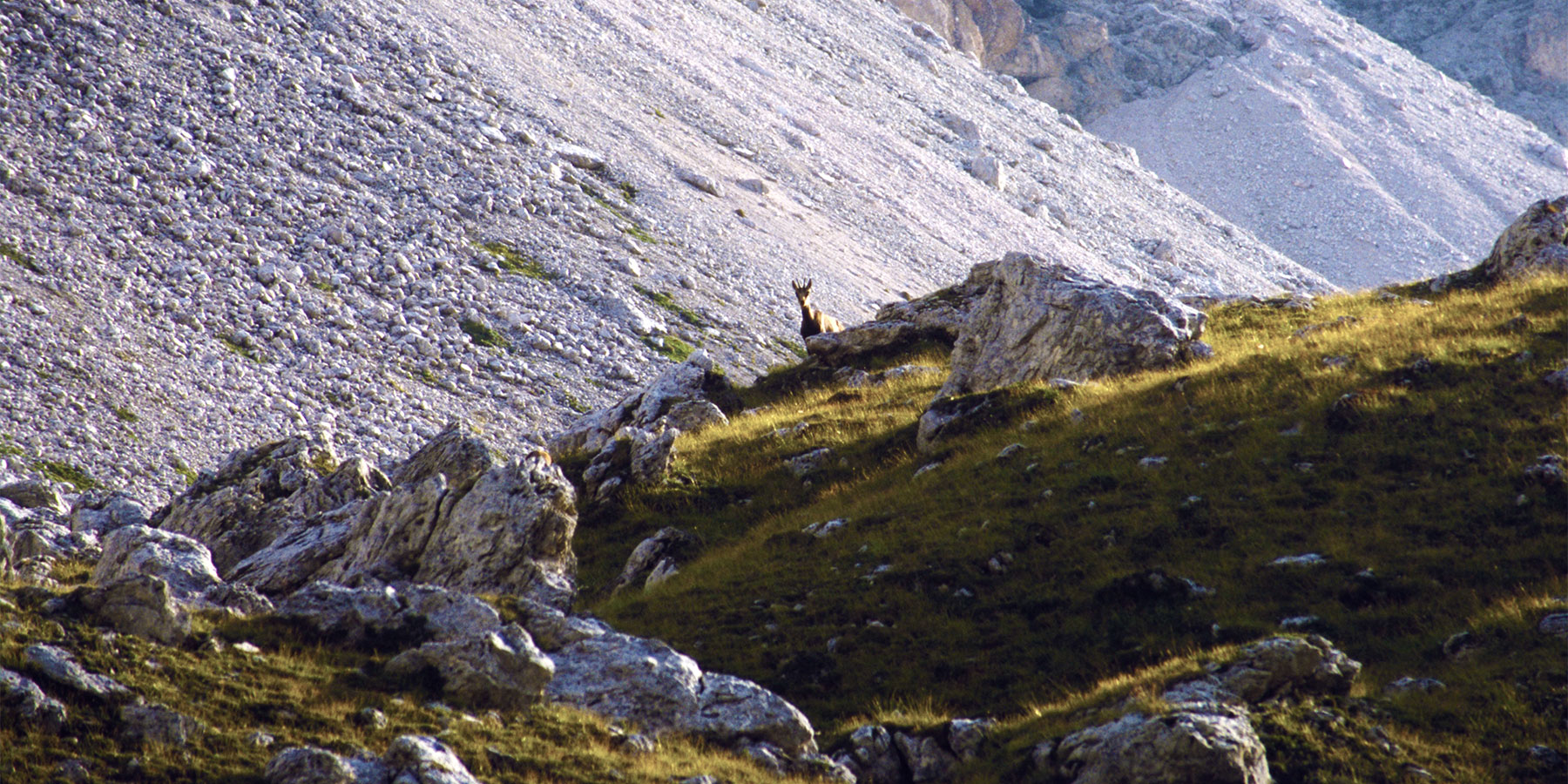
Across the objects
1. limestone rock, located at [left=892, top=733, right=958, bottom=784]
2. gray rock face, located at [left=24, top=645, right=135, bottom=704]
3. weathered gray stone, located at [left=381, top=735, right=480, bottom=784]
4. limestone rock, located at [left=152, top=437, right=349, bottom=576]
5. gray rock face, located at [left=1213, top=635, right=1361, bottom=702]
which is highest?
gray rock face, located at [left=1213, top=635, right=1361, bottom=702]

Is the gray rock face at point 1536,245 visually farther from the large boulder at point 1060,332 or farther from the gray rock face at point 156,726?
the gray rock face at point 156,726

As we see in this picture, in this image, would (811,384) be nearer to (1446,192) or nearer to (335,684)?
(335,684)

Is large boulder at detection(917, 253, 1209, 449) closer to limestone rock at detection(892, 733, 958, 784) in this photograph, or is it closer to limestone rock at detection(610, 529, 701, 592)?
limestone rock at detection(610, 529, 701, 592)

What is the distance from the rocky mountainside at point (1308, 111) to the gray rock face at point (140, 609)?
9929 cm

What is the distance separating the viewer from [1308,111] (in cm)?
11181

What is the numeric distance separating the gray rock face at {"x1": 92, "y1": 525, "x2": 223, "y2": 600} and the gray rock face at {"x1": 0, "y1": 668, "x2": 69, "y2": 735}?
4.33 m

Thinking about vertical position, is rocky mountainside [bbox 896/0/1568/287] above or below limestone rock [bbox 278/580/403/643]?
above

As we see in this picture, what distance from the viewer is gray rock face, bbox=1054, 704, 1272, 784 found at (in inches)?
341

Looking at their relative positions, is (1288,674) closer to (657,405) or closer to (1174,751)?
(1174,751)

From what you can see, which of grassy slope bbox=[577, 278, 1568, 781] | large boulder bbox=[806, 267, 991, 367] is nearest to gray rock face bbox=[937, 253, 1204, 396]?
grassy slope bbox=[577, 278, 1568, 781]

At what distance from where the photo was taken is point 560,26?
69.3 m

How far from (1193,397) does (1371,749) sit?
406 inches

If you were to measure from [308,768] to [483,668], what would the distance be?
240cm

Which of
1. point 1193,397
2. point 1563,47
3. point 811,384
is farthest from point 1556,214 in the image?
point 1563,47
